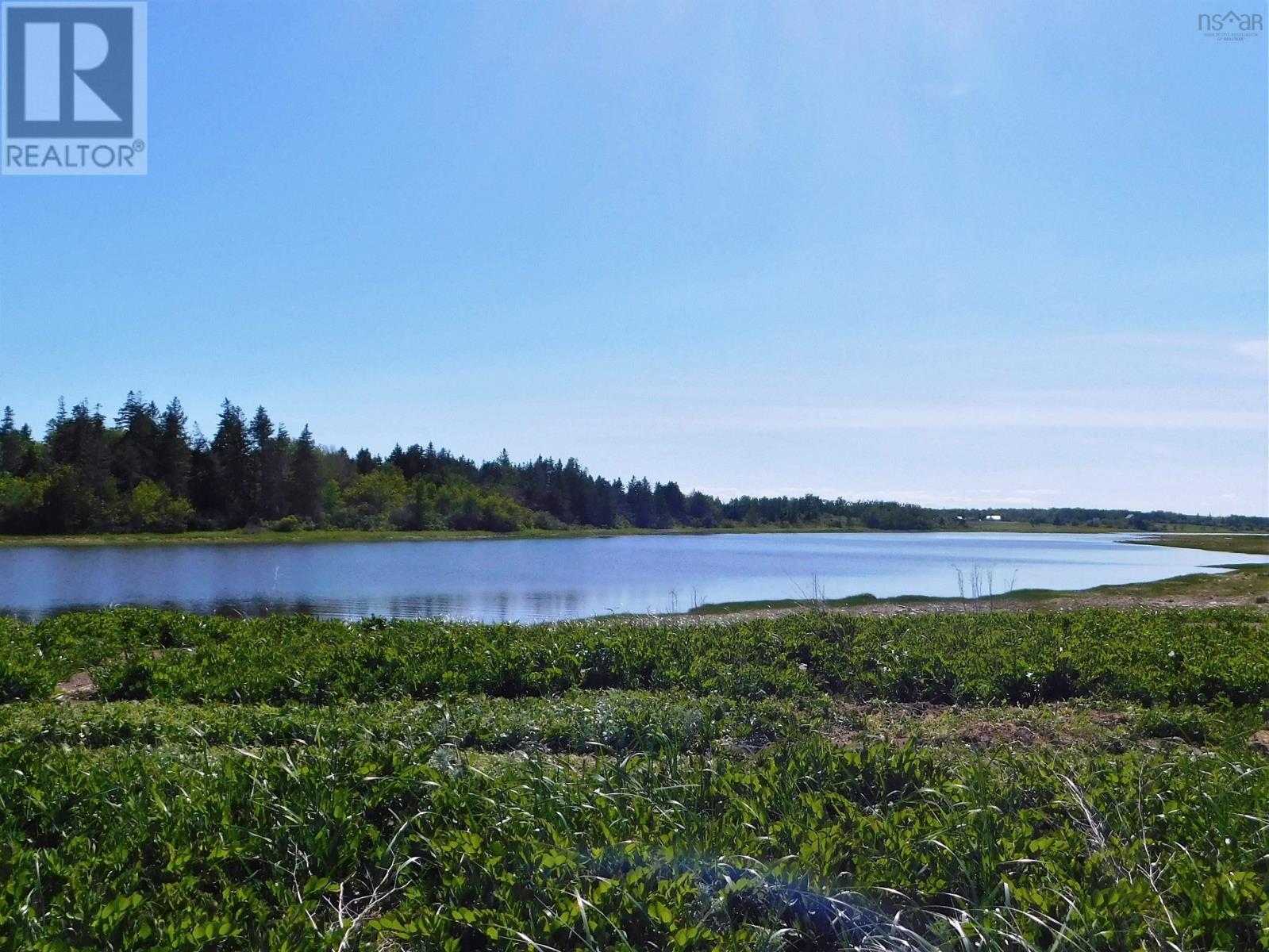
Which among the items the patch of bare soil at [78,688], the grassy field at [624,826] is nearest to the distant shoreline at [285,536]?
the patch of bare soil at [78,688]

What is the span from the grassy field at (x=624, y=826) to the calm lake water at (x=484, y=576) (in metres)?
15.8

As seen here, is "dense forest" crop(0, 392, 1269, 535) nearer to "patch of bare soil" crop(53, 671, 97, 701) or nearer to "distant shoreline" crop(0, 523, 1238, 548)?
"distant shoreline" crop(0, 523, 1238, 548)

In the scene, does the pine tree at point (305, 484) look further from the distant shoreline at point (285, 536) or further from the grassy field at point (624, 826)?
the grassy field at point (624, 826)

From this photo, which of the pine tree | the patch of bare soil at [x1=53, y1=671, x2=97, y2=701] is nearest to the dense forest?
the pine tree

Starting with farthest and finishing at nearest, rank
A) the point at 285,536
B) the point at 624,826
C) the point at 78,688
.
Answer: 1. the point at 285,536
2. the point at 78,688
3. the point at 624,826

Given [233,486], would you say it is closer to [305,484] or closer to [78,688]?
[305,484]

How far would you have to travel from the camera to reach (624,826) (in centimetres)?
418

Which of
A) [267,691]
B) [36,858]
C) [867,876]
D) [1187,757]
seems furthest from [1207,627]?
[36,858]

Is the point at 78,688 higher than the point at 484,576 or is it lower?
higher

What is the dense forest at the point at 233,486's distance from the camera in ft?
238

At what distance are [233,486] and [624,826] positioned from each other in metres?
91.1

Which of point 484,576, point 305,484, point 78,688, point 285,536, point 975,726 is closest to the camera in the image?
point 975,726

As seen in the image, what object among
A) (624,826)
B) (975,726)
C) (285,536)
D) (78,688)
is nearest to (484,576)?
(78,688)

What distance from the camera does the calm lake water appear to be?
1073 inches
